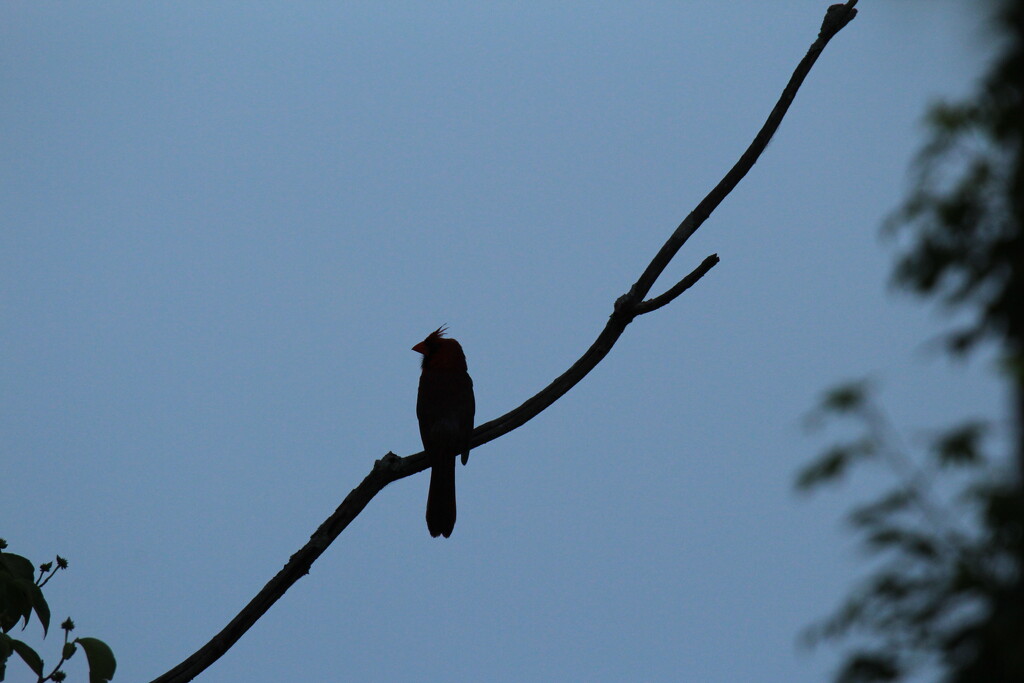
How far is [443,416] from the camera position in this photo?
5461 mm

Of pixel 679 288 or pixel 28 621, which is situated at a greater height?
pixel 679 288

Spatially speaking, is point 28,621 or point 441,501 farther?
point 441,501

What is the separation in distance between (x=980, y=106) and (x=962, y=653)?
1.65m

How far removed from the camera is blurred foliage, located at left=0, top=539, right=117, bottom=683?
2.73 m

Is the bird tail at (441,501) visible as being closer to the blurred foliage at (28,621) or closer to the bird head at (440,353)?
the bird head at (440,353)

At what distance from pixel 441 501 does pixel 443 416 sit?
0.52 m

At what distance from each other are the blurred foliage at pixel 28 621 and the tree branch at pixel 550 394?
0.76 ft

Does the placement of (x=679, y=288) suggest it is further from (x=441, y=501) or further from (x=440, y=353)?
(x=440, y=353)

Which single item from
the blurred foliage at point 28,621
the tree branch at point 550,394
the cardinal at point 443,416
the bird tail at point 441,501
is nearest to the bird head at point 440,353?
the cardinal at point 443,416

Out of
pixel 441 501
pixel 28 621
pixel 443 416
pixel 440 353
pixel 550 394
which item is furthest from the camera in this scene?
pixel 440 353

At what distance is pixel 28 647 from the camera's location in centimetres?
284

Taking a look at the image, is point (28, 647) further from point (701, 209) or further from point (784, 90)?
point (784, 90)

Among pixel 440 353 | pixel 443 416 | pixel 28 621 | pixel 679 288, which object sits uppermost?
pixel 440 353

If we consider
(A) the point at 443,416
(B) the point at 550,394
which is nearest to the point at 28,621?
(B) the point at 550,394
